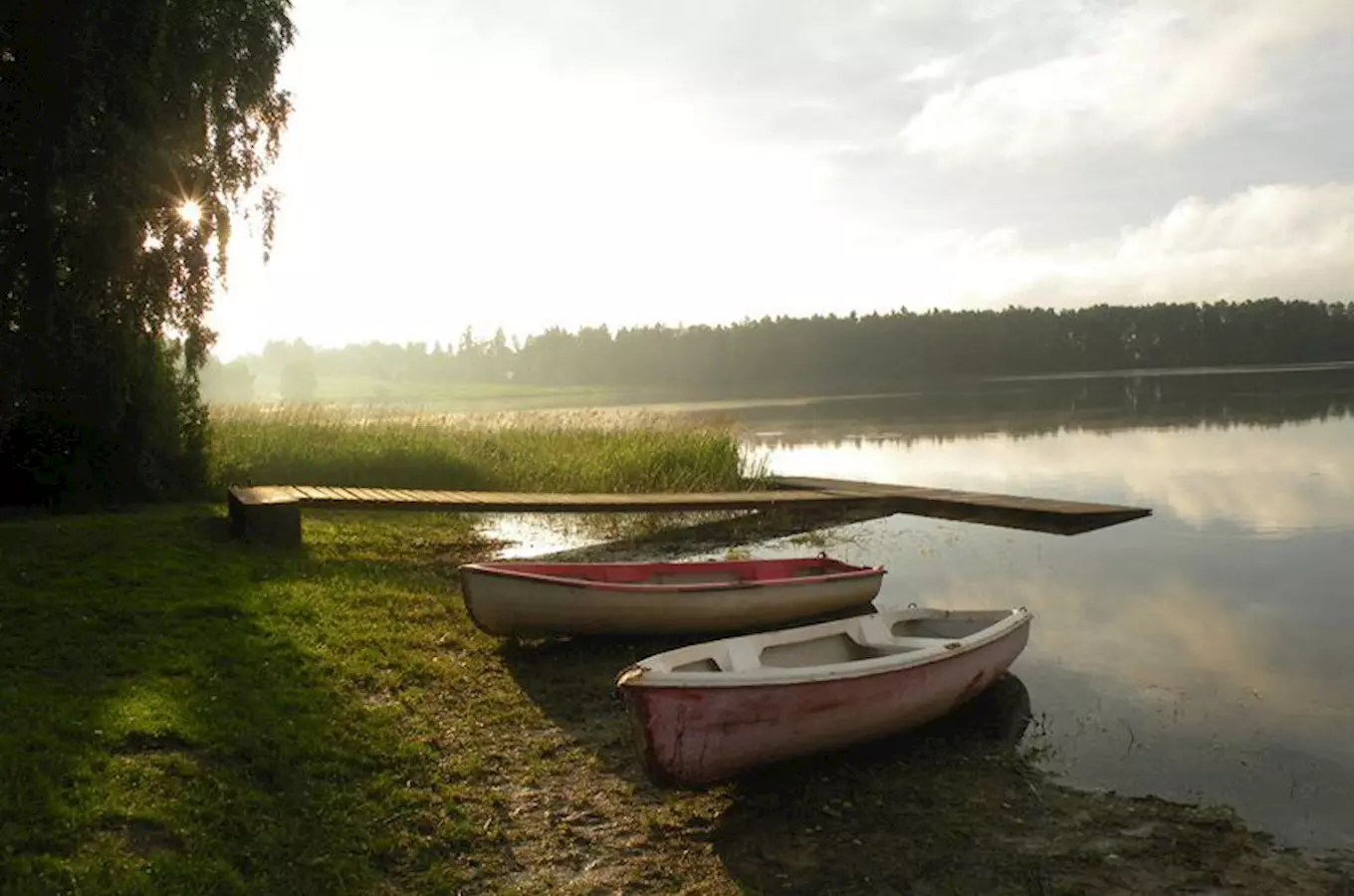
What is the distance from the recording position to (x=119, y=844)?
4.33 m

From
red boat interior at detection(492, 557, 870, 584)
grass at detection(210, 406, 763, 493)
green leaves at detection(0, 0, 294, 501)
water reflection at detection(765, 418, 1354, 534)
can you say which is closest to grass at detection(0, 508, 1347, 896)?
red boat interior at detection(492, 557, 870, 584)

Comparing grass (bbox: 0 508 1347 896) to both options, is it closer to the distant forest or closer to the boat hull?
the boat hull

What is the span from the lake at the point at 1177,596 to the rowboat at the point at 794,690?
A: 77 centimetres

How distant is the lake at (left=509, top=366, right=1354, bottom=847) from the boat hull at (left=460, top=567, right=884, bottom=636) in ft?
8.20

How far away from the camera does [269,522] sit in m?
11.1

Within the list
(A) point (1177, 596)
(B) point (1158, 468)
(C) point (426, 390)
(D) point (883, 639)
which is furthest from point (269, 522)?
(C) point (426, 390)

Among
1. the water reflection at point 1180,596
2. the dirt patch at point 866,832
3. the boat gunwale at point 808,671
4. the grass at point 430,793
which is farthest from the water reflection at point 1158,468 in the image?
the grass at point 430,793

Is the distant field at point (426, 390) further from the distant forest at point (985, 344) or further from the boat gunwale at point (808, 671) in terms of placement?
the boat gunwale at point (808, 671)

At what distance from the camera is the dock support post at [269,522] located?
433 inches

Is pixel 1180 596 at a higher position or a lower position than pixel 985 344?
lower

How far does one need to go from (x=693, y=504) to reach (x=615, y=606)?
19.8 ft

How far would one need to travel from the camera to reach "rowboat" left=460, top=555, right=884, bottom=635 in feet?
27.8

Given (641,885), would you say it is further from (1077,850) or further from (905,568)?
(905,568)

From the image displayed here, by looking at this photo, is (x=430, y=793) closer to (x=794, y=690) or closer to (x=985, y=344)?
(x=794, y=690)
